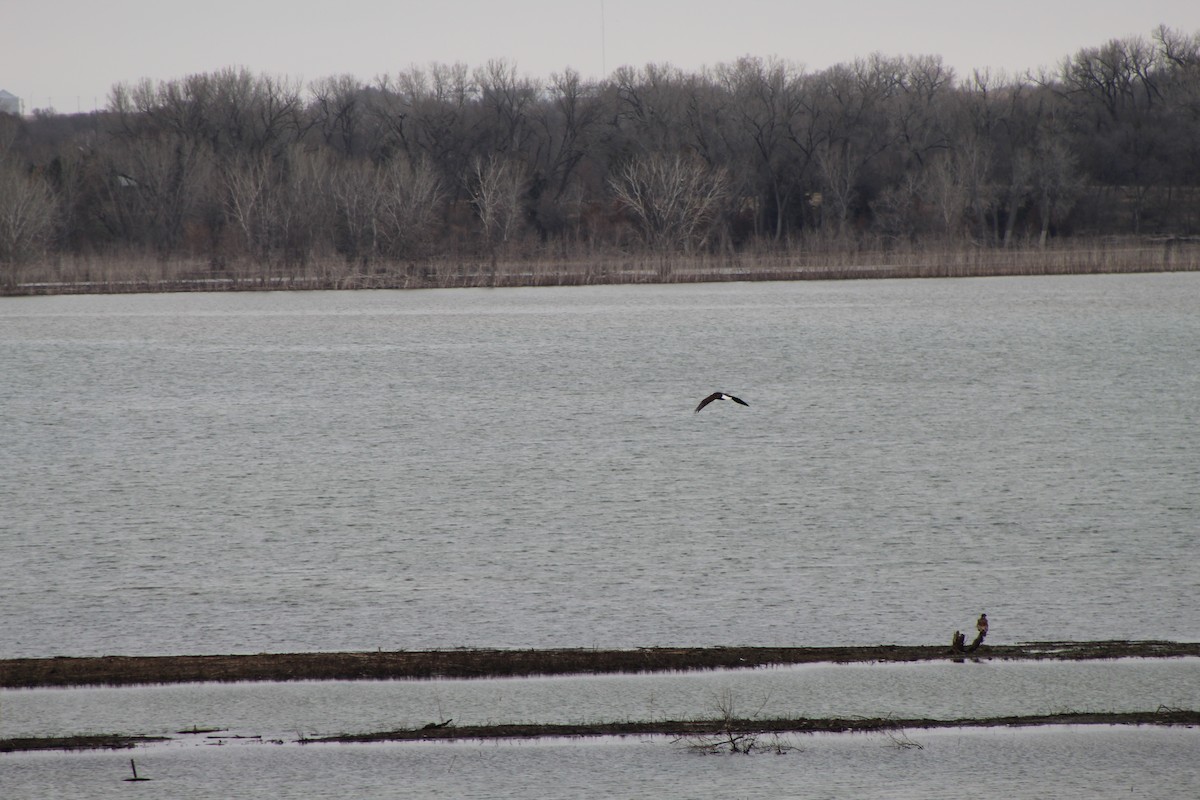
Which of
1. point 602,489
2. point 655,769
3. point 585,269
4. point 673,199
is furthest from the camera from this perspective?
point 673,199

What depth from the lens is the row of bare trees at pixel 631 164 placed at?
6112 centimetres

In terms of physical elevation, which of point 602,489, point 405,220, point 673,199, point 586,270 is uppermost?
point 673,199

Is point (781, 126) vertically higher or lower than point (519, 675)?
higher

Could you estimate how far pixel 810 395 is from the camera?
943 inches

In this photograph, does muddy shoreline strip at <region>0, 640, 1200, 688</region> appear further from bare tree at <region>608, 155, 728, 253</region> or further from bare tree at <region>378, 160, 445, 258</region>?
bare tree at <region>608, 155, 728, 253</region>

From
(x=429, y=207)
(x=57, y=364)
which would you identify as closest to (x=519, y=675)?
(x=57, y=364)

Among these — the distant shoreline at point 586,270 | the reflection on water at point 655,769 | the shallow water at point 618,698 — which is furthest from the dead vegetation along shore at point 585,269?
the reflection on water at point 655,769

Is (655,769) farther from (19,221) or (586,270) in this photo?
(19,221)

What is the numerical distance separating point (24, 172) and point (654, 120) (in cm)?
3253

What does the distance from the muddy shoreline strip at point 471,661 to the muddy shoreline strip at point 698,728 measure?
959 mm

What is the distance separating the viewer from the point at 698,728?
7441 mm

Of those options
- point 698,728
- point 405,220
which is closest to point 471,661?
point 698,728

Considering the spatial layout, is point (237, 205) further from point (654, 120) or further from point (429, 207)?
point (654, 120)

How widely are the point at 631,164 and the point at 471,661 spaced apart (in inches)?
2338
